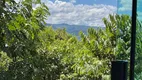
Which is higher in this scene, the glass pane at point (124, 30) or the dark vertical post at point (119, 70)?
the glass pane at point (124, 30)

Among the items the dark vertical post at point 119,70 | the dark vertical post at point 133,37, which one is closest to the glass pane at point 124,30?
the dark vertical post at point 133,37

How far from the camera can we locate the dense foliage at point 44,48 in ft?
9.27

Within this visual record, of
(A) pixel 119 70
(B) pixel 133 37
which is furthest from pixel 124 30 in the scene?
(A) pixel 119 70

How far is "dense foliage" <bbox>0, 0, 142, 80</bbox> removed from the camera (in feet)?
9.27

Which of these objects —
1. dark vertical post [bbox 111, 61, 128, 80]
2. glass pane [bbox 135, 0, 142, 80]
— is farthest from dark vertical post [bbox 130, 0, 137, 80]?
dark vertical post [bbox 111, 61, 128, 80]

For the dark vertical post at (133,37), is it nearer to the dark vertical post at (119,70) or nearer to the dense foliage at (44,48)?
the dark vertical post at (119,70)

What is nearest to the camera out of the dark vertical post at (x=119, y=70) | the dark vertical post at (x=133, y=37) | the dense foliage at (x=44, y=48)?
the dark vertical post at (x=119, y=70)

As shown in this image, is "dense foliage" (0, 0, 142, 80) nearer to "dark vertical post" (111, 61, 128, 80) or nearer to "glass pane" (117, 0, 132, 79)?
"glass pane" (117, 0, 132, 79)

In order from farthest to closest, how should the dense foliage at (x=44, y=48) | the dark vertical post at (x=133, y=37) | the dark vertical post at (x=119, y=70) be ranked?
1. the dense foliage at (x=44, y=48)
2. the dark vertical post at (x=133, y=37)
3. the dark vertical post at (x=119, y=70)

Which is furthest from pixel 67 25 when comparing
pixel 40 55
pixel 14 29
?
pixel 14 29

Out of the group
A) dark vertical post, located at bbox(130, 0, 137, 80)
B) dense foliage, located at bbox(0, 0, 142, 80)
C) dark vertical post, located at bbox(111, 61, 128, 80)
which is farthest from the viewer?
dense foliage, located at bbox(0, 0, 142, 80)

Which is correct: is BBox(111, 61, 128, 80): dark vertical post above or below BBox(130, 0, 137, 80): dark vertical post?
below

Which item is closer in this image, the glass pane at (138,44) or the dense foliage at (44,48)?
the glass pane at (138,44)

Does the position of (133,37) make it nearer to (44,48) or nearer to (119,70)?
(119,70)
